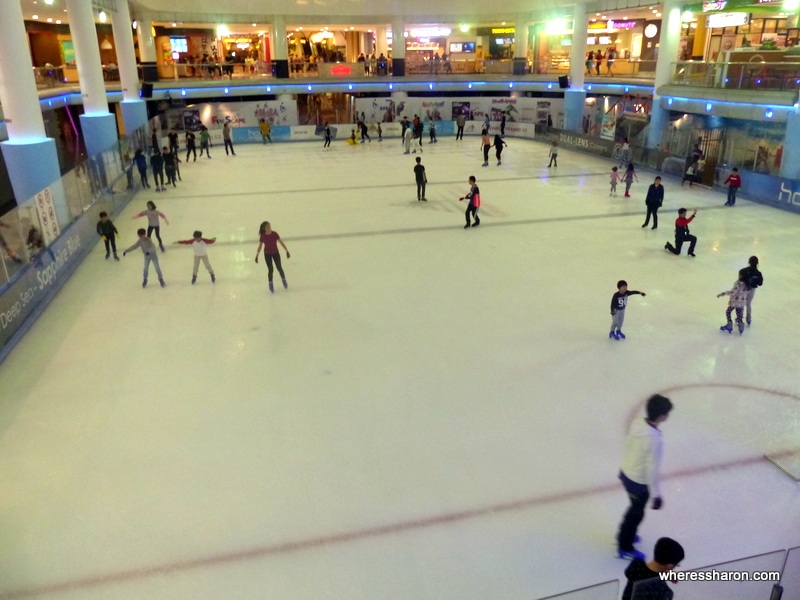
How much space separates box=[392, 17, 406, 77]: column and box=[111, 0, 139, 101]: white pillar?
13.4 m

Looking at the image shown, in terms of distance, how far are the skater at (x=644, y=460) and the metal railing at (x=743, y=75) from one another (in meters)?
16.2

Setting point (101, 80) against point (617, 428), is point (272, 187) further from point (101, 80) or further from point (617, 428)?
point (617, 428)

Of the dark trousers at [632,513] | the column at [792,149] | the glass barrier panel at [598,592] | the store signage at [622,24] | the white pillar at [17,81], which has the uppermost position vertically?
the store signage at [622,24]

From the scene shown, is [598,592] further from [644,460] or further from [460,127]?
[460,127]

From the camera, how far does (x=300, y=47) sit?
42.6 meters

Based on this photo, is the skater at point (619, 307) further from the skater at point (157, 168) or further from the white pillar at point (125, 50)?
the white pillar at point (125, 50)

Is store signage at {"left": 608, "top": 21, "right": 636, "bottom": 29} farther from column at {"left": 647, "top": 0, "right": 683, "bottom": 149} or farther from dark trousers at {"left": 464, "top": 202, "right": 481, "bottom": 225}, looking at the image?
dark trousers at {"left": 464, "top": 202, "right": 481, "bottom": 225}

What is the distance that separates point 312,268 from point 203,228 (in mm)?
4436

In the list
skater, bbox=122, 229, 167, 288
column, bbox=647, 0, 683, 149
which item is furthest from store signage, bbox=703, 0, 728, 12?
skater, bbox=122, 229, 167, 288

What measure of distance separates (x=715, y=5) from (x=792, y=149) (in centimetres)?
677

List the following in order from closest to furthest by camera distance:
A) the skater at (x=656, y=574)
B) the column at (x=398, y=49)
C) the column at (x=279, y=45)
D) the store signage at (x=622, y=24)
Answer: the skater at (x=656, y=574) → the column at (x=279, y=45) → the column at (x=398, y=49) → the store signage at (x=622, y=24)

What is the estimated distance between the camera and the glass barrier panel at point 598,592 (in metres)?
2.97

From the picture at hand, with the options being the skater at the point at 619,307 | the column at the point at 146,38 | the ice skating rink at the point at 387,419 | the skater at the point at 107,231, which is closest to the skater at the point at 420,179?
the ice skating rink at the point at 387,419

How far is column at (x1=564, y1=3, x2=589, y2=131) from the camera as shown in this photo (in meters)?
29.0
